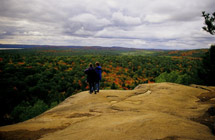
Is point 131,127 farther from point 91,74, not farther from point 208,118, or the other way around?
point 91,74

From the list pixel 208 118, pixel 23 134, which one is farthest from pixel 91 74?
pixel 208 118

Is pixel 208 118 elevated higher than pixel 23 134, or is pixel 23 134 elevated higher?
pixel 208 118

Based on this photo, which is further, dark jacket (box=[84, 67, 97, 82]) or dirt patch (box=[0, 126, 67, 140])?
dark jacket (box=[84, 67, 97, 82])

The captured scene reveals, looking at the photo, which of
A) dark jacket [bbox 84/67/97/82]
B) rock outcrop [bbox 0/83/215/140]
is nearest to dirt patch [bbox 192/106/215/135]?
rock outcrop [bbox 0/83/215/140]

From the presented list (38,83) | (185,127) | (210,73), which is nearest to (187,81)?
(210,73)

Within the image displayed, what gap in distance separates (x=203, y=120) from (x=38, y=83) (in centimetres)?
5027

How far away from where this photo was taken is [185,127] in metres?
4.50

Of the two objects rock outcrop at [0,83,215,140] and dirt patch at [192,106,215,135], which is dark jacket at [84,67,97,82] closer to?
rock outcrop at [0,83,215,140]

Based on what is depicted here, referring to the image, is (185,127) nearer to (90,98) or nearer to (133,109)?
(133,109)

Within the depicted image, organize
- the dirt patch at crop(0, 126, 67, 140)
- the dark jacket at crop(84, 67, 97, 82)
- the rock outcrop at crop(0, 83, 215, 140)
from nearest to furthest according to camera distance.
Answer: the rock outcrop at crop(0, 83, 215, 140) → the dirt patch at crop(0, 126, 67, 140) → the dark jacket at crop(84, 67, 97, 82)

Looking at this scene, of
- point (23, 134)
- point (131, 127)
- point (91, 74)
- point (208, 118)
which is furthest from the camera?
point (91, 74)

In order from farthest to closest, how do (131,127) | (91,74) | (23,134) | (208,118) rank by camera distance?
(91,74)
(208,118)
(23,134)
(131,127)

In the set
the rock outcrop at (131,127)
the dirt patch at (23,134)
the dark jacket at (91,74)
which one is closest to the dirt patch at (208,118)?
the rock outcrop at (131,127)

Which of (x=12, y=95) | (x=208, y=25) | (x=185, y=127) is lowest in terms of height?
(x=12, y=95)
